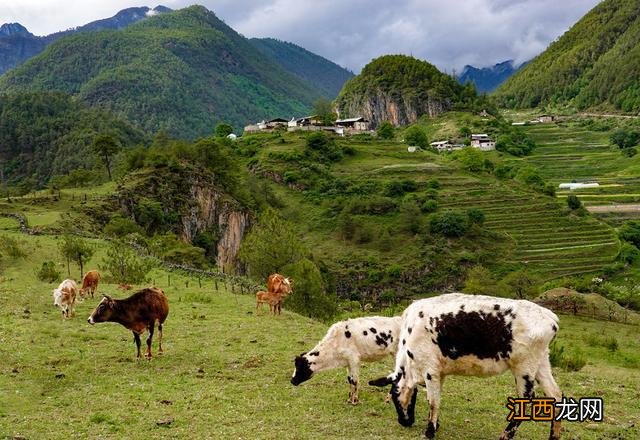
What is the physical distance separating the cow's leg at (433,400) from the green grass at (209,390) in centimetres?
52

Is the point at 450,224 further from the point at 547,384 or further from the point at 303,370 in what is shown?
the point at 547,384

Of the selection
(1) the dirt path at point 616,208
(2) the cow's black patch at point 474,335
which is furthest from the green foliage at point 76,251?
(1) the dirt path at point 616,208

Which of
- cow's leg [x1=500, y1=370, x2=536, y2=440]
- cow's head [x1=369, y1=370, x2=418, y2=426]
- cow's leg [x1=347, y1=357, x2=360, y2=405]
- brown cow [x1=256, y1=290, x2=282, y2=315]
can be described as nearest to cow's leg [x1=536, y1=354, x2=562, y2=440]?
cow's leg [x1=500, y1=370, x2=536, y2=440]

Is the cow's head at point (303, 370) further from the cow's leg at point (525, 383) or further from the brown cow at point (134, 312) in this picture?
the brown cow at point (134, 312)

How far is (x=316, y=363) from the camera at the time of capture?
1670cm

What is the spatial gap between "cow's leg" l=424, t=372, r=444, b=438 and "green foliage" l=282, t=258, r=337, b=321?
2933cm

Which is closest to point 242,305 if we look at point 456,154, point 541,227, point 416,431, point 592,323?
point 416,431

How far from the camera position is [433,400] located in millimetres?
13297

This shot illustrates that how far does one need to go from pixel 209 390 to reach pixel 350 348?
15.7ft

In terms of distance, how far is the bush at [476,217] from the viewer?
11931 centimetres

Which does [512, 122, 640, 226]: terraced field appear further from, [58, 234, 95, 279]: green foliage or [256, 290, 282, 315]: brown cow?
[58, 234, 95, 279]: green foliage

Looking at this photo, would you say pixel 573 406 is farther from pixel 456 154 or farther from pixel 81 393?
pixel 456 154

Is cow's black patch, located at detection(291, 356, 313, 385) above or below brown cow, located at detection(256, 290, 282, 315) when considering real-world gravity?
above

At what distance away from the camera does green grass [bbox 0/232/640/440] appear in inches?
561
